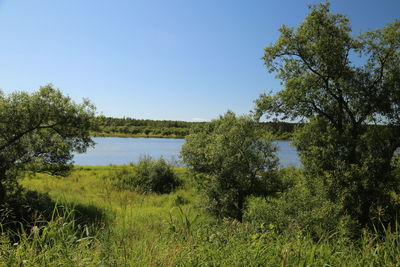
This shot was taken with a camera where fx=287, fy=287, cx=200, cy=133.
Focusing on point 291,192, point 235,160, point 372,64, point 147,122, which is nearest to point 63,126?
point 235,160

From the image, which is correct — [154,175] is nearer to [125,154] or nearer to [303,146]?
[303,146]

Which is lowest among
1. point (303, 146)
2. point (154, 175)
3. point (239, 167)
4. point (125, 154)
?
point (125, 154)

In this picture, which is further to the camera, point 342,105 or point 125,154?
point 125,154

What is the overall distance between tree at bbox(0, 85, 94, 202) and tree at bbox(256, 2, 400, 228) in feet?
35.4

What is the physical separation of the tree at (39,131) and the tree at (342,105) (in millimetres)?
10795

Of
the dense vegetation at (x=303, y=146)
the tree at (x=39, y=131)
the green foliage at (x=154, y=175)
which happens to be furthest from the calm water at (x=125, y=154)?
the tree at (x=39, y=131)

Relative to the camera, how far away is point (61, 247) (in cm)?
329

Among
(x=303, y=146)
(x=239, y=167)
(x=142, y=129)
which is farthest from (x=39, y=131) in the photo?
(x=142, y=129)

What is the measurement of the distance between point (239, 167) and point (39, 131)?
1184 cm

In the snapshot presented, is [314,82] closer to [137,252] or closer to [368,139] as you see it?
[368,139]

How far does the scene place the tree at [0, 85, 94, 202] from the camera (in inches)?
589

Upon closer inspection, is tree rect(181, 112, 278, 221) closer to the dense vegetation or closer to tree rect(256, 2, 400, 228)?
the dense vegetation

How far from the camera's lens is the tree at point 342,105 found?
38.6ft

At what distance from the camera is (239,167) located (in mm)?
16391
